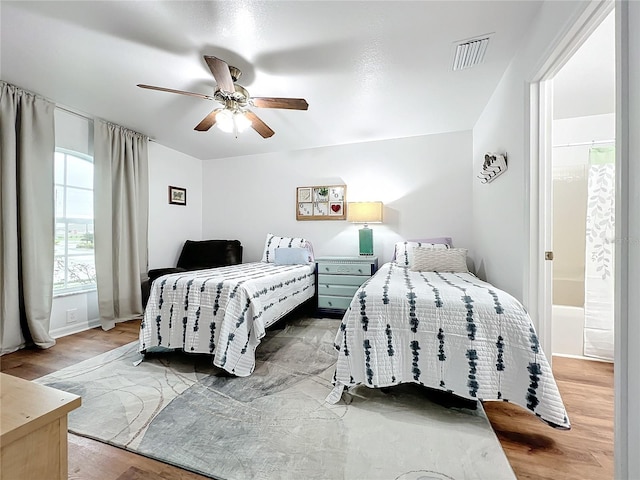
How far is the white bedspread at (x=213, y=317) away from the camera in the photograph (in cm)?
198

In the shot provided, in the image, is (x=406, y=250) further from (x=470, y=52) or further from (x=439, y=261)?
(x=470, y=52)

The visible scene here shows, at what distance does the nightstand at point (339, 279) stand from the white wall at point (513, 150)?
4.19 feet

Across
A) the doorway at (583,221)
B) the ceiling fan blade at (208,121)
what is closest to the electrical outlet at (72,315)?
the ceiling fan blade at (208,121)

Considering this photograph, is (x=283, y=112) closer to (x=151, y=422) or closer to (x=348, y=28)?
(x=348, y=28)

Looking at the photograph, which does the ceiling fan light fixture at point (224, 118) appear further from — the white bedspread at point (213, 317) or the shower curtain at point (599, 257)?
the shower curtain at point (599, 257)

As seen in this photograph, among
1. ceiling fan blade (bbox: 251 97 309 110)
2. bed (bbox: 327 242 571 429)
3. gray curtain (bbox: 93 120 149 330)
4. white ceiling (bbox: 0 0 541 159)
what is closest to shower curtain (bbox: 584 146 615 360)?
white ceiling (bbox: 0 0 541 159)

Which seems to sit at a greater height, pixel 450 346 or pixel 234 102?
pixel 234 102

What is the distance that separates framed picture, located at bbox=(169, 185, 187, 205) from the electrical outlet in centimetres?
179

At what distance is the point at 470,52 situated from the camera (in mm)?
1980

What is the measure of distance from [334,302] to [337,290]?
151mm

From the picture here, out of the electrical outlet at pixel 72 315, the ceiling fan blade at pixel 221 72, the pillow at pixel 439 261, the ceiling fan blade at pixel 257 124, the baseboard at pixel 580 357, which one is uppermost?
the ceiling fan blade at pixel 221 72

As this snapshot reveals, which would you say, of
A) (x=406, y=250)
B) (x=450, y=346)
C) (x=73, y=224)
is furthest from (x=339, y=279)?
(x=73, y=224)

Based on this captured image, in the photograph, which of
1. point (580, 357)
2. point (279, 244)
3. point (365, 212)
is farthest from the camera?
point (279, 244)

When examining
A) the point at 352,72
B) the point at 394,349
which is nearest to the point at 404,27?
the point at 352,72
